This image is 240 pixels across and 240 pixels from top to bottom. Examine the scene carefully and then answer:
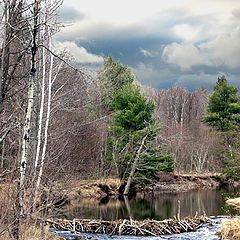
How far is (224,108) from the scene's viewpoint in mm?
52500

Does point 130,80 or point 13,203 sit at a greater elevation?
point 130,80

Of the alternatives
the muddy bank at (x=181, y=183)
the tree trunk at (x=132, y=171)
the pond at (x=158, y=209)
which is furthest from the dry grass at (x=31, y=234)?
the muddy bank at (x=181, y=183)

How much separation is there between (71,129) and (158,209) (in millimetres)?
6320

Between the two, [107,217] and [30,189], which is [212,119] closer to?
→ [107,217]

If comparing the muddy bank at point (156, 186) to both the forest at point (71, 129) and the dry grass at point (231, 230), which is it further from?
the dry grass at point (231, 230)

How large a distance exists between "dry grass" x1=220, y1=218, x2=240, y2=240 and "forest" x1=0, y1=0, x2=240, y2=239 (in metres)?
5.64

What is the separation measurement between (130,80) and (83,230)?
3261cm

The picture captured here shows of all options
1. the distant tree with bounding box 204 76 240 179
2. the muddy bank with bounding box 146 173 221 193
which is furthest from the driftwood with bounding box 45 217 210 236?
the distant tree with bounding box 204 76 240 179

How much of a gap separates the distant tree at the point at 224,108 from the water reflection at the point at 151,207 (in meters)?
18.9

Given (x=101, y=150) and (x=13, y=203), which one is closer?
(x=13, y=203)

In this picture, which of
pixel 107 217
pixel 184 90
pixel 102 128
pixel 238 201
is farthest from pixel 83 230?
pixel 184 90

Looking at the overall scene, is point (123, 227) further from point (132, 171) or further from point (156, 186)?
point (156, 186)

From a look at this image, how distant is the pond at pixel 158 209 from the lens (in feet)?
58.4

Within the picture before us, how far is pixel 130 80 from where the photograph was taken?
49.4 meters
